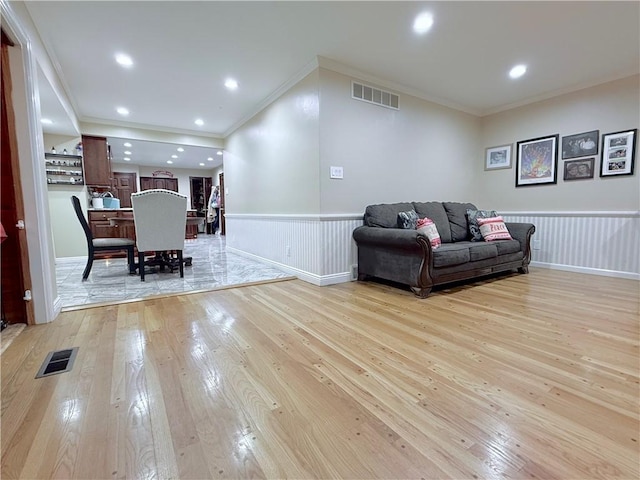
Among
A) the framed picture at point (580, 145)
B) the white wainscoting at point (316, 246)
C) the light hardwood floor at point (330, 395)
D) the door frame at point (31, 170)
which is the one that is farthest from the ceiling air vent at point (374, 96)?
the door frame at point (31, 170)

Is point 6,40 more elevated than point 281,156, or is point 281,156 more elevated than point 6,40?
point 6,40

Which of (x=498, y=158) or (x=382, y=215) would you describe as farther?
(x=498, y=158)

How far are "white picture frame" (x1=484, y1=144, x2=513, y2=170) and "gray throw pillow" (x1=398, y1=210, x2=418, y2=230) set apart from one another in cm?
235

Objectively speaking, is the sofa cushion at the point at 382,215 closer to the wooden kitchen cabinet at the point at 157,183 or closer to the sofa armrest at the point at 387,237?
the sofa armrest at the point at 387,237

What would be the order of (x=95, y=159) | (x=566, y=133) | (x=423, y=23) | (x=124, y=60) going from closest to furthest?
(x=423, y=23), (x=124, y=60), (x=566, y=133), (x=95, y=159)

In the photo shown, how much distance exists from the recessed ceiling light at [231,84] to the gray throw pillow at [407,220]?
8.89 feet

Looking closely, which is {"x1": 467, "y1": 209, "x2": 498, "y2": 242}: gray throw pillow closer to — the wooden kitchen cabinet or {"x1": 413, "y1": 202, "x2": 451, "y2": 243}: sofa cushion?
{"x1": 413, "y1": 202, "x2": 451, "y2": 243}: sofa cushion

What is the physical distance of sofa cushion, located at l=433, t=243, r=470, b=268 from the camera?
2914mm

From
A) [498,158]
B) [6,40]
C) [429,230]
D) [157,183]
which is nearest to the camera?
[6,40]

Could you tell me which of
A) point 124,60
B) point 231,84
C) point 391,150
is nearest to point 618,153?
point 391,150

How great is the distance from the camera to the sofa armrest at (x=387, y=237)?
285cm

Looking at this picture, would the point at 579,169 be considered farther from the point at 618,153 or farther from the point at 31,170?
the point at 31,170

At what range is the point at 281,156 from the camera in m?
4.07

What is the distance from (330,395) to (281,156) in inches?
132
